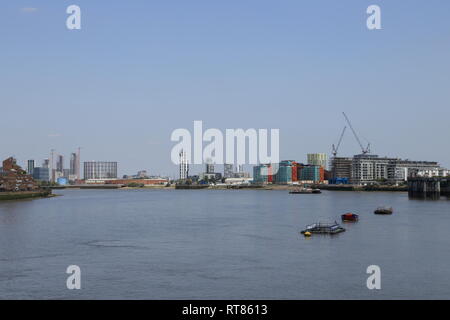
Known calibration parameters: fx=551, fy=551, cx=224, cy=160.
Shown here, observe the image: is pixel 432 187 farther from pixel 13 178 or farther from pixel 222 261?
pixel 222 261

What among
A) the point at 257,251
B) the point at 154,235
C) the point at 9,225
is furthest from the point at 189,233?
the point at 9,225

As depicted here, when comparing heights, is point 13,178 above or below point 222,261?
above

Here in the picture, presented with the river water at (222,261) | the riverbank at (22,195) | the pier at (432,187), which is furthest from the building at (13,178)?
the pier at (432,187)

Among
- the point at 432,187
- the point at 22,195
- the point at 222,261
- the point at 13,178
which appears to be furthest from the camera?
the point at 432,187

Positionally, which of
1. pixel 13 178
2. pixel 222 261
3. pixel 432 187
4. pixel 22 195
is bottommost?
pixel 22 195

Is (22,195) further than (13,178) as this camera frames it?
No

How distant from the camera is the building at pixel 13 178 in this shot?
13584 cm

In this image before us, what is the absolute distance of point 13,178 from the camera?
462 ft

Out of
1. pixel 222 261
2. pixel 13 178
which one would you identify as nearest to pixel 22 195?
pixel 13 178

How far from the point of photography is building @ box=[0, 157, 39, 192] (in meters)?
136

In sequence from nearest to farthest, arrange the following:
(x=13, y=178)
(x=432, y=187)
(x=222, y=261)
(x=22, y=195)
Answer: (x=222, y=261), (x=22, y=195), (x=13, y=178), (x=432, y=187)

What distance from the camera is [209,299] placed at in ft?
93.7

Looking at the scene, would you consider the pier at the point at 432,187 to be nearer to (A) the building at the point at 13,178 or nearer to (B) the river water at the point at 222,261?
(B) the river water at the point at 222,261

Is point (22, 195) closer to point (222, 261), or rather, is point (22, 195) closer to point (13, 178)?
point (13, 178)
